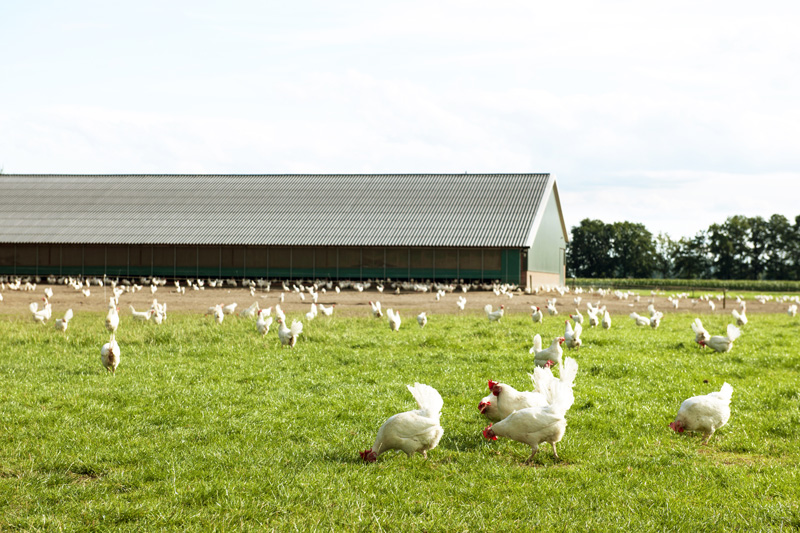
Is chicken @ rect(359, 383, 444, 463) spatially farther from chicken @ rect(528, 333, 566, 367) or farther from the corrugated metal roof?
the corrugated metal roof

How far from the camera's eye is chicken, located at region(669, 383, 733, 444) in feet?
26.1

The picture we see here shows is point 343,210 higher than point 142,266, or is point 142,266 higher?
point 343,210

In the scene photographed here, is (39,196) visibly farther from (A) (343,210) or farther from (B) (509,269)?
(B) (509,269)

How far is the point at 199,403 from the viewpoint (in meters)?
9.69

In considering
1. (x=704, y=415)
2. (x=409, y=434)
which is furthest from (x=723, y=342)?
(x=409, y=434)

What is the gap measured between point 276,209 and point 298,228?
15.4 feet

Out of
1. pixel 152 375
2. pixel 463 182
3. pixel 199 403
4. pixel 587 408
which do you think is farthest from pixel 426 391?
pixel 463 182

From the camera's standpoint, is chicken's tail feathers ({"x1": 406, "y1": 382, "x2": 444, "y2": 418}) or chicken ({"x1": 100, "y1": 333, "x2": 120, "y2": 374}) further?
chicken ({"x1": 100, "y1": 333, "x2": 120, "y2": 374})

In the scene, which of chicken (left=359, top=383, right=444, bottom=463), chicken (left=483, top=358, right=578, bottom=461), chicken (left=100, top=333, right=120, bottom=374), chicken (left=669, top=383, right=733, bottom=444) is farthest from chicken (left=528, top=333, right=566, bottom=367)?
chicken (left=100, top=333, right=120, bottom=374)

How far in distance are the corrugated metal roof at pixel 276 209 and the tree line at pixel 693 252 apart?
4717cm

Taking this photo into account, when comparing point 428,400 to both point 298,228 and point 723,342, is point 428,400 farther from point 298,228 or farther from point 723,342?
point 298,228

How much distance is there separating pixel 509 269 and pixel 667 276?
64.7m

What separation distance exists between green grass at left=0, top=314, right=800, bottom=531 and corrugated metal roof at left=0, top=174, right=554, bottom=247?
112ft

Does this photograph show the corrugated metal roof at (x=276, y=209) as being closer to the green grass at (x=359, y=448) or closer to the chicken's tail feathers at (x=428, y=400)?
the green grass at (x=359, y=448)
